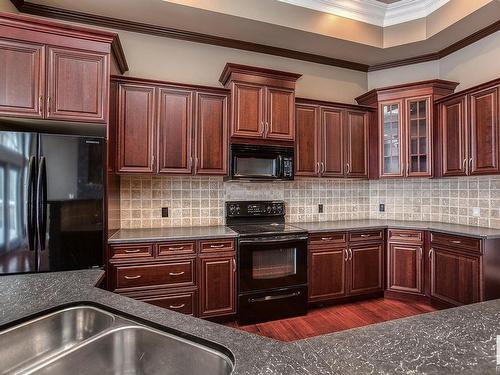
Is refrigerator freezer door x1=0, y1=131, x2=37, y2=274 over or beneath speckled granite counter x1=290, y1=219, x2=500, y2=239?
over

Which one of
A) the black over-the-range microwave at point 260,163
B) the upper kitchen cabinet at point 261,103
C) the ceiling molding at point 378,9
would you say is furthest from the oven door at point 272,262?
the ceiling molding at point 378,9

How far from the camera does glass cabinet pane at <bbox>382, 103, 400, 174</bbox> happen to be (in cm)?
353

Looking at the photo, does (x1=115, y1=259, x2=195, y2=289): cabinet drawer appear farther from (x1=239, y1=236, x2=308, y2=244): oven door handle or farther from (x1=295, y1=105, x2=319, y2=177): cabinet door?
(x1=295, y1=105, x2=319, y2=177): cabinet door

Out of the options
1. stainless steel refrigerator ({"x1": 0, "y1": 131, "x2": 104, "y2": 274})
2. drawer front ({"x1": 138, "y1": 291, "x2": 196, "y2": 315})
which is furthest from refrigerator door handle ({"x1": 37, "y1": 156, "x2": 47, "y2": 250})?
drawer front ({"x1": 138, "y1": 291, "x2": 196, "y2": 315})

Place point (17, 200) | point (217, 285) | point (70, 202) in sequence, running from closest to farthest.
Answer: point (17, 200)
point (70, 202)
point (217, 285)

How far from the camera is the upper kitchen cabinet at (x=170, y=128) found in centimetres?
270

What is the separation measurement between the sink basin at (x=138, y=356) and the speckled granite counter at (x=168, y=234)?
1.57 metres

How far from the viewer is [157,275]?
254cm

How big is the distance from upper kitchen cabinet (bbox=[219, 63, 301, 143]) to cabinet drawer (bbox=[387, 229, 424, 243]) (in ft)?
5.45

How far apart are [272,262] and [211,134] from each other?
1.47 meters

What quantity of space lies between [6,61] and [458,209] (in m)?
4.64

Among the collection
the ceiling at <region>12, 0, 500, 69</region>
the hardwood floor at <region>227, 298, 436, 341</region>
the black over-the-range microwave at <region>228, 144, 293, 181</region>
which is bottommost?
the hardwood floor at <region>227, 298, 436, 341</region>

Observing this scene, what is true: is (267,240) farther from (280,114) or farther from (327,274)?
(280,114)

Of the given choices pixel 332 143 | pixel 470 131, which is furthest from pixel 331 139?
pixel 470 131
